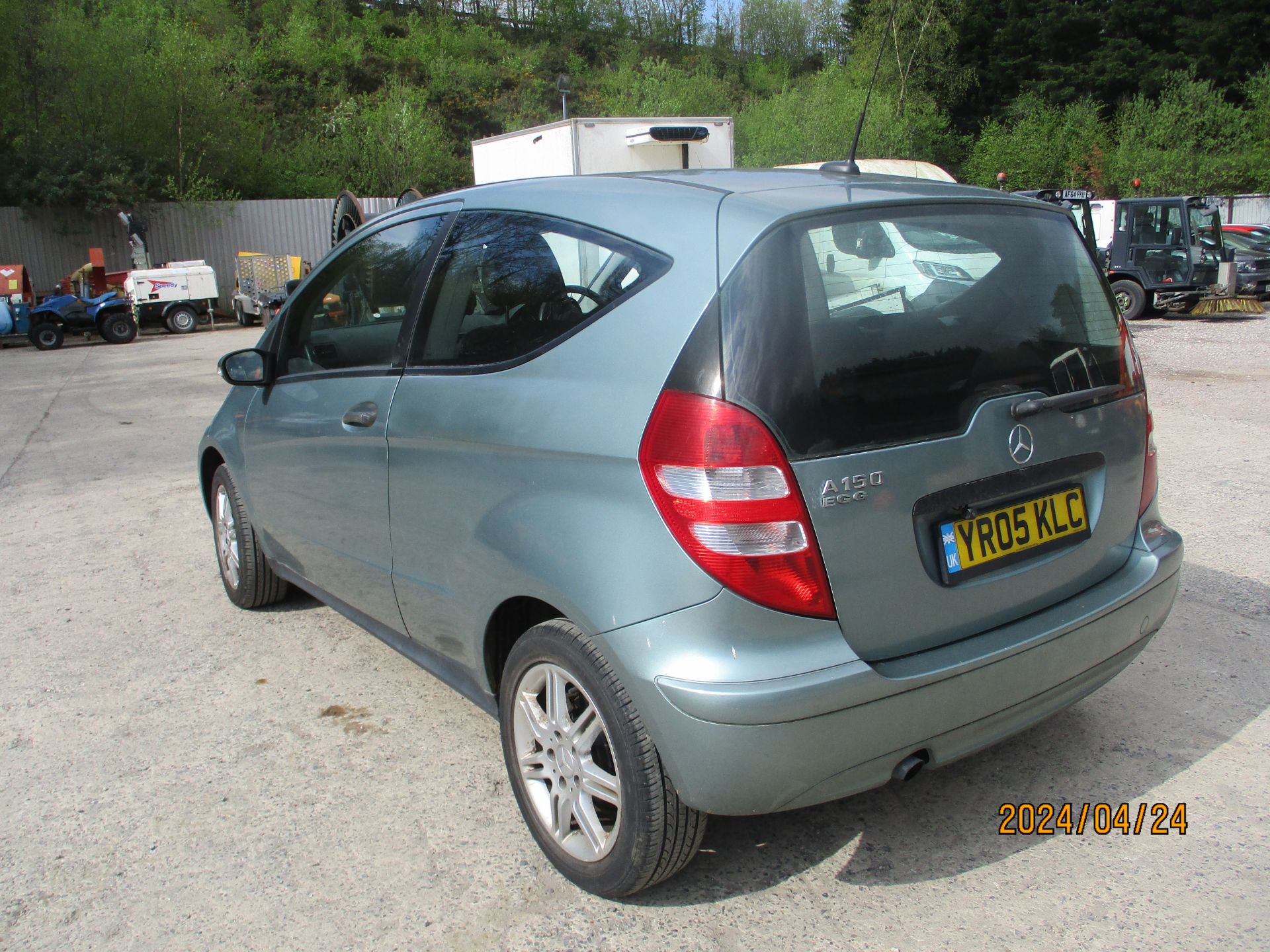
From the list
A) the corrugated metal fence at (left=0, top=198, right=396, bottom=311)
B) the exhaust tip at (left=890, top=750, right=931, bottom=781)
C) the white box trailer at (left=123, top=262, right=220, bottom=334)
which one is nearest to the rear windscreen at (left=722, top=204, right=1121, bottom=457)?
the exhaust tip at (left=890, top=750, right=931, bottom=781)

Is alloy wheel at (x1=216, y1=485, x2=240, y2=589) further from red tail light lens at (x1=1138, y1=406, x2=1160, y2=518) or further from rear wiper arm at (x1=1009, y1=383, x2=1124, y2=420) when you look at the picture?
red tail light lens at (x1=1138, y1=406, x2=1160, y2=518)

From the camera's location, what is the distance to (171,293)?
20656mm

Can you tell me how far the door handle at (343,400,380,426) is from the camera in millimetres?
3004

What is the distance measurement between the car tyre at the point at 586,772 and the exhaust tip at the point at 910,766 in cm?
45

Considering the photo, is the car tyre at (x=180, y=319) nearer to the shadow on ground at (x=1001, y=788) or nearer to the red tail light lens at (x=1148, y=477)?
the shadow on ground at (x=1001, y=788)

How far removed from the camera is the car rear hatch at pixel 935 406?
2.10 meters

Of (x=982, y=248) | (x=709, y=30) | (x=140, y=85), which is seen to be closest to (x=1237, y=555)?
(x=982, y=248)

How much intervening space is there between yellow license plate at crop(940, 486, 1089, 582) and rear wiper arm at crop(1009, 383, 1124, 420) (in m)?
0.21

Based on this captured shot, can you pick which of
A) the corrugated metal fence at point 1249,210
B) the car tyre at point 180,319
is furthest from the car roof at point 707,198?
the corrugated metal fence at point 1249,210

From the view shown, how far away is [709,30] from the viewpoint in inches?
3012

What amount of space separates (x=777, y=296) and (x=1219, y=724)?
2.20m

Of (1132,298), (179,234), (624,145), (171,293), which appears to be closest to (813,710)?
(624,145)

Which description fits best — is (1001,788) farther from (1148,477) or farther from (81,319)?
(81,319)
